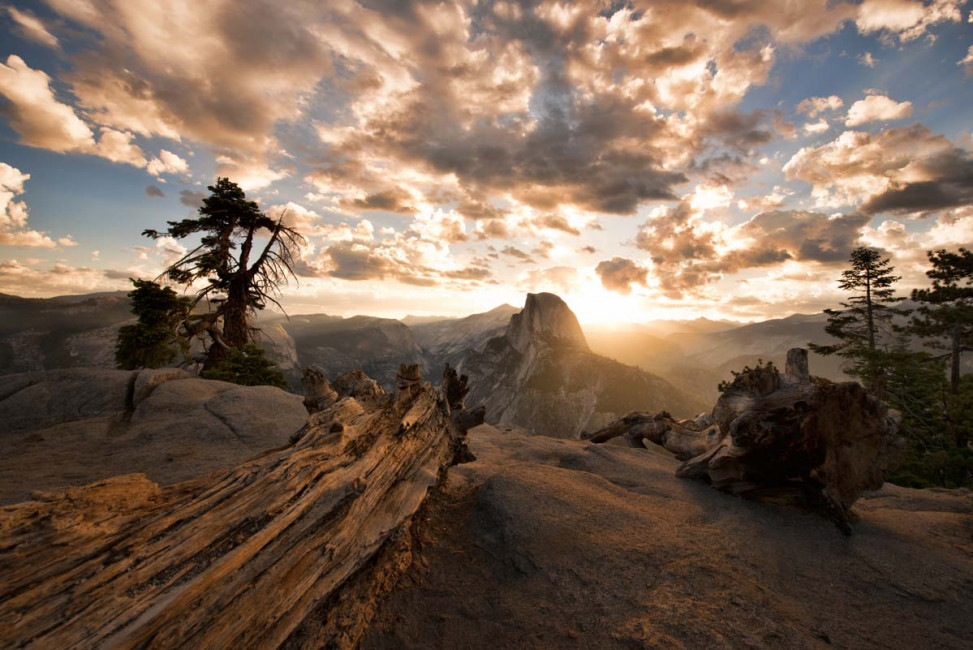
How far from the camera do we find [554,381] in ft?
394

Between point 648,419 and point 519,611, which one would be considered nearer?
point 519,611

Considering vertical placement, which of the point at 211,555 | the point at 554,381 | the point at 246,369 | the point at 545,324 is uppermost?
the point at 545,324

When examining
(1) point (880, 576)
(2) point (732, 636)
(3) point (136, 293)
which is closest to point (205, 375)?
(3) point (136, 293)

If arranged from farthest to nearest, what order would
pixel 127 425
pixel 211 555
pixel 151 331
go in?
pixel 151 331
pixel 127 425
pixel 211 555

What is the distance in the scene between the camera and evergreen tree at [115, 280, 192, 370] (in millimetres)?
19344

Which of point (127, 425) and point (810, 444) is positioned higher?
point (810, 444)

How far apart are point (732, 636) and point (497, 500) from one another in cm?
382

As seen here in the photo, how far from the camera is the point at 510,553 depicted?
559 centimetres

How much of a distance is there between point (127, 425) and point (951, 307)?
1902 inches

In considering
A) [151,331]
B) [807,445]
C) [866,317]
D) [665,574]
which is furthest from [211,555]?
[866,317]

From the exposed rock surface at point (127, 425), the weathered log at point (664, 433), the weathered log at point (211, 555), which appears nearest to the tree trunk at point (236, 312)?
the exposed rock surface at point (127, 425)

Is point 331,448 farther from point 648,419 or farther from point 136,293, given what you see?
point 136,293

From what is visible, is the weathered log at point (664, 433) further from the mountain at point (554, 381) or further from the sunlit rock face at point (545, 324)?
the sunlit rock face at point (545, 324)

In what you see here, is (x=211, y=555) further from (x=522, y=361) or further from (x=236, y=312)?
(x=522, y=361)
